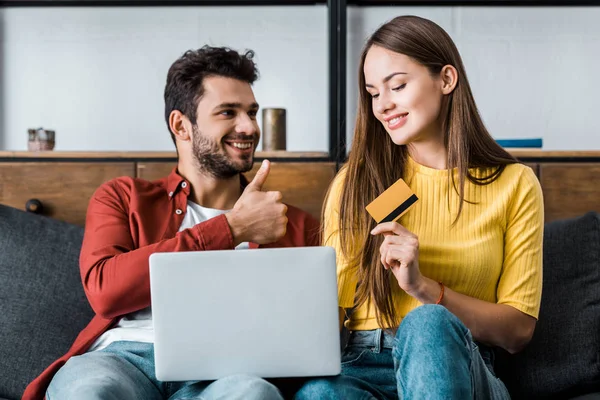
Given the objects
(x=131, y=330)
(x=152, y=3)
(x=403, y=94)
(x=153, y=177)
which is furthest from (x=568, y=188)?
(x=152, y=3)

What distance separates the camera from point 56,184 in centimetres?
228

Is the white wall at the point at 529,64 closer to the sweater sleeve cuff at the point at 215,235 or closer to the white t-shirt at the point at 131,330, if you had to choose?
the sweater sleeve cuff at the point at 215,235

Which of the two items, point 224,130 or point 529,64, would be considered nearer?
point 224,130

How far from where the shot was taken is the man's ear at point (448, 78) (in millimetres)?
1652

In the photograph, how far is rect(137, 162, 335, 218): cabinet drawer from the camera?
2291 mm

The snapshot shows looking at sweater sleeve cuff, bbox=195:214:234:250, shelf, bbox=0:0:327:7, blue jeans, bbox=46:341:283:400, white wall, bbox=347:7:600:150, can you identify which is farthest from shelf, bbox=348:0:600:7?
blue jeans, bbox=46:341:283:400

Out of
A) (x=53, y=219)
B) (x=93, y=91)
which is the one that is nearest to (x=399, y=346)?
(x=53, y=219)

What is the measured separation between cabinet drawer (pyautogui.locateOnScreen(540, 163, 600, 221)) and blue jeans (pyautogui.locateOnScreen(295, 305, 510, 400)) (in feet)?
3.16

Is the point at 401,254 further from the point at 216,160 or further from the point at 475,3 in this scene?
the point at 475,3

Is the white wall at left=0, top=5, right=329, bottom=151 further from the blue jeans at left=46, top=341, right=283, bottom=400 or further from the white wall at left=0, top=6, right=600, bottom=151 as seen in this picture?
the blue jeans at left=46, top=341, right=283, bottom=400

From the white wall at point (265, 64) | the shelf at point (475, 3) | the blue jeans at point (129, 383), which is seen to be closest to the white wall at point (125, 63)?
the white wall at point (265, 64)

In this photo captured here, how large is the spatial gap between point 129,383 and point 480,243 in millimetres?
788

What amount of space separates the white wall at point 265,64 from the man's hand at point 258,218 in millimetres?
986

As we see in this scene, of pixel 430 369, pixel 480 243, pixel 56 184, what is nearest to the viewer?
pixel 430 369
